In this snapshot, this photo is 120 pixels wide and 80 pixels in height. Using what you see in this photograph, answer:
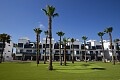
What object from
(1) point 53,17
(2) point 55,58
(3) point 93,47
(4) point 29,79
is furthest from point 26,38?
(4) point 29,79

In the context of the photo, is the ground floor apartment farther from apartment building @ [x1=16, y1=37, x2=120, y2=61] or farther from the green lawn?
the green lawn

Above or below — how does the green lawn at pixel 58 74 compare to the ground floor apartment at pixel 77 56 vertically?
below

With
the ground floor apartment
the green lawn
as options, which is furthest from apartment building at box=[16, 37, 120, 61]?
the green lawn

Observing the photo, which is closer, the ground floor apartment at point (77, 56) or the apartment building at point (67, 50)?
the ground floor apartment at point (77, 56)

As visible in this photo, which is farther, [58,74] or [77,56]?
[77,56]

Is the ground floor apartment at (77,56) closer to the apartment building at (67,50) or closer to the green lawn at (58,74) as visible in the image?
the apartment building at (67,50)

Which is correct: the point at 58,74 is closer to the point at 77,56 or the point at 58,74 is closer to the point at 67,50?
the point at 67,50

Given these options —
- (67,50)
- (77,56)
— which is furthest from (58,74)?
(77,56)

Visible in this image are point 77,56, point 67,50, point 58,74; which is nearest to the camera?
point 58,74

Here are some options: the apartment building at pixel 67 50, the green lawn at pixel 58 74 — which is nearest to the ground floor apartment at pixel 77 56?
the apartment building at pixel 67 50

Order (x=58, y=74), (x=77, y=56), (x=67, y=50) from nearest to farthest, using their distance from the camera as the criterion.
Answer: (x=58, y=74)
(x=67, y=50)
(x=77, y=56)

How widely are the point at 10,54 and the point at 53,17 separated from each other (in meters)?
85.8

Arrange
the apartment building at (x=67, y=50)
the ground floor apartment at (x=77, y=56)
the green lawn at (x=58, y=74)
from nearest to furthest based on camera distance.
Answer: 1. the green lawn at (x=58, y=74)
2. the ground floor apartment at (x=77, y=56)
3. the apartment building at (x=67, y=50)

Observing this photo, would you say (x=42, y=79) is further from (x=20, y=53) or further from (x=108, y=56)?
(x=108, y=56)
